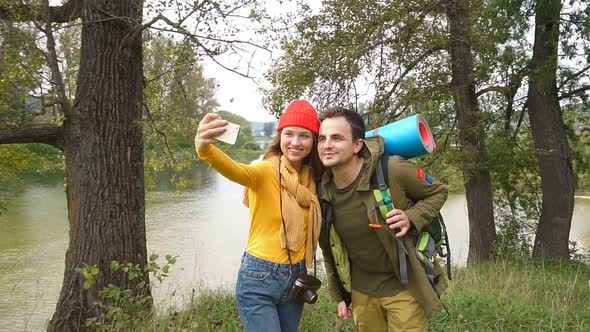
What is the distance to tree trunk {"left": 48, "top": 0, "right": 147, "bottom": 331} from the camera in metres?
4.42

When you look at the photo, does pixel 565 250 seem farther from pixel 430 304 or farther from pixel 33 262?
pixel 33 262

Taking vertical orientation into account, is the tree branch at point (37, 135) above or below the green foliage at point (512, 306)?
above

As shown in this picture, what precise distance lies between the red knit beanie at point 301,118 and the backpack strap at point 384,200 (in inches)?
13.7

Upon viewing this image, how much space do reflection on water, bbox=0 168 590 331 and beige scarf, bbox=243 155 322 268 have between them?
4.18 metres

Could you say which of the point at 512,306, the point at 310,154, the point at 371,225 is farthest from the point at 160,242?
the point at 371,225

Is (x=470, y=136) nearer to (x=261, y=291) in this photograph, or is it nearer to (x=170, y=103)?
(x=170, y=103)

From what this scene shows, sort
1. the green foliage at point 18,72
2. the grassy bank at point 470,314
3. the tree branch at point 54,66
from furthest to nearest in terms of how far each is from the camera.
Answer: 1. the green foliage at point 18,72
2. the tree branch at point 54,66
3. the grassy bank at point 470,314

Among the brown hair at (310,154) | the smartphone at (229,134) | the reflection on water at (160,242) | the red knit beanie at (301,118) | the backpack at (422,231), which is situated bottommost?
the reflection on water at (160,242)

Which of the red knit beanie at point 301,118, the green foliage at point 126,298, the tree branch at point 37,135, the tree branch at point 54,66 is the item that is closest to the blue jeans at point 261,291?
the red knit beanie at point 301,118

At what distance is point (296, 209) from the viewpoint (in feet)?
6.91

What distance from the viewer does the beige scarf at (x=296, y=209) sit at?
2.08 m

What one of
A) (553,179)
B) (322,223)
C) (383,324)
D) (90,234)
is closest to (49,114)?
(90,234)

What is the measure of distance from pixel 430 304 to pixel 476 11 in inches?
280

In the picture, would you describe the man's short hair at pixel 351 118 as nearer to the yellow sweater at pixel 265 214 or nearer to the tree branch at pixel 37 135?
the yellow sweater at pixel 265 214
